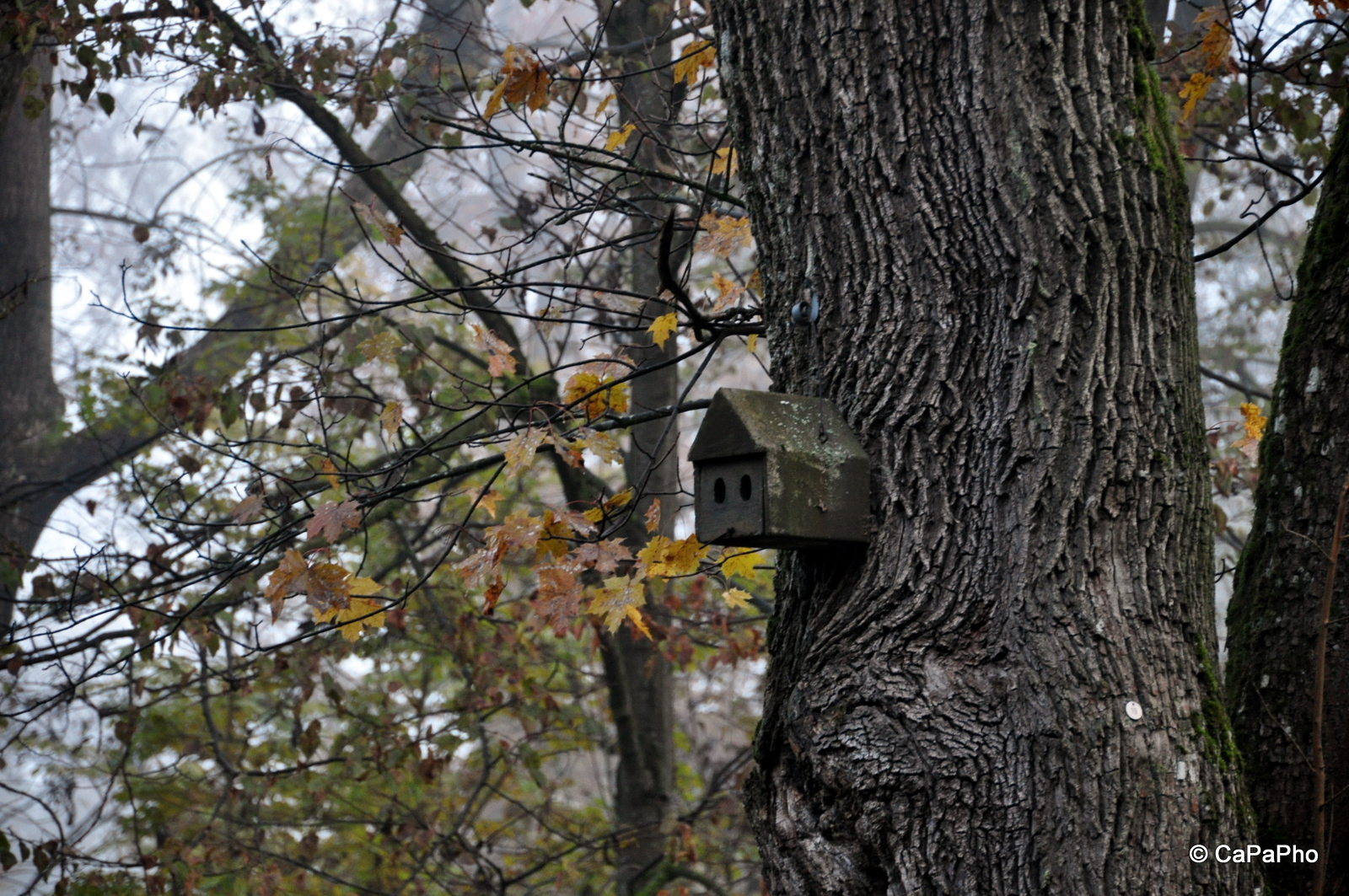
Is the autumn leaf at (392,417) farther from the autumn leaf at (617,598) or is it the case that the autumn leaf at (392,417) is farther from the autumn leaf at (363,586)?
the autumn leaf at (617,598)

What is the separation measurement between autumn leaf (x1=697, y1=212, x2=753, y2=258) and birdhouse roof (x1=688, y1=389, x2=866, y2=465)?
153cm

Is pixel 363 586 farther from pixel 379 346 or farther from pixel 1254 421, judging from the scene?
pixel 1254 421

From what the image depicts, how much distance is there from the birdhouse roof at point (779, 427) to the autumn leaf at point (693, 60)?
1890 millimetres

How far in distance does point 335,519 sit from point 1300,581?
2.18 metres

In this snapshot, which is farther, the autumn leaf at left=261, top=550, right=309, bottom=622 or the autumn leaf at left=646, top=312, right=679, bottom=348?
the autumn leaf at left=646, top=312, right=679, bottom=348

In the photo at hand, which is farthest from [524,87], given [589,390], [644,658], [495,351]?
[644,658]

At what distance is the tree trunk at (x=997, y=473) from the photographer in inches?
64.0

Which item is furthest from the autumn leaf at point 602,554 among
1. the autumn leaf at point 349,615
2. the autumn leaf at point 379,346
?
the autumn leaf at point 379,346

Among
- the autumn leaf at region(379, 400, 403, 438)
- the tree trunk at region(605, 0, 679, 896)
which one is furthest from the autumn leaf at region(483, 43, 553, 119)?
the tree trunk at region(605, 0, 679, 896)

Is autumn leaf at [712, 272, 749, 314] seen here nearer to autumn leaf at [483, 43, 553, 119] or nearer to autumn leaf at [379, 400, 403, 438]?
autumn leaf at [483, 43, 553, 119]

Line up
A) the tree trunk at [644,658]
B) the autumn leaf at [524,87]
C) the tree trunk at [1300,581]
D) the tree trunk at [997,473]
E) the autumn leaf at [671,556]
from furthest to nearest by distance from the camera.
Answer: the tree trunk at [644,658] → the autumn leaf at [524,87] → the autumn leaf at [671,556] → the tree trunk at [1300,581] → the tree trunk at [997,473]

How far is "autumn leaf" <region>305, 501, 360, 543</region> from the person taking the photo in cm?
256

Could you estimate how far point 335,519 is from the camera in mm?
2590

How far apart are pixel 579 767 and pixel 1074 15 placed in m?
16.4
